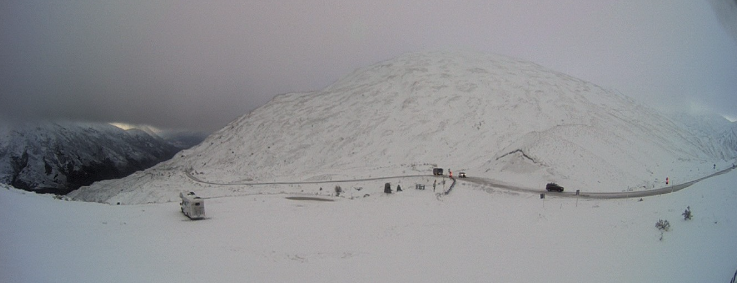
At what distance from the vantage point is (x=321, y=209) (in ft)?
61.3

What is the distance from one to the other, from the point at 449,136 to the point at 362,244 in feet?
134

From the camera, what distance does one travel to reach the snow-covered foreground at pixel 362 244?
658 cm

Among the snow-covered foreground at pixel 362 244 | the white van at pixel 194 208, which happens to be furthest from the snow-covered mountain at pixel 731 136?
the white van at pixel 194 208

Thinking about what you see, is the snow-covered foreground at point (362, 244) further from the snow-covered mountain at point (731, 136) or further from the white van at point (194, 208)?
the snow-covered mountain at point (731, 136)

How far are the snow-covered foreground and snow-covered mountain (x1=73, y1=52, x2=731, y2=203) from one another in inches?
843

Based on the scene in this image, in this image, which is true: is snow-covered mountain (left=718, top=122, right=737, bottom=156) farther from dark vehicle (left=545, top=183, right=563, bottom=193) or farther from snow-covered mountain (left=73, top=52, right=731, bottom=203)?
snow-covered mountain (left=73, top=52, right=731, bottom=203)

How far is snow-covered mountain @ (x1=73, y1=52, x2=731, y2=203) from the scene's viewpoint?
38312 mm

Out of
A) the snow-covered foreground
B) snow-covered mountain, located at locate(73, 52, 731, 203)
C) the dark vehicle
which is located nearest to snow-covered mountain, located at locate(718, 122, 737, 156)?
the snow-covered foreground

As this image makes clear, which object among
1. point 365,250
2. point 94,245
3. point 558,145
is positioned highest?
point 558,145

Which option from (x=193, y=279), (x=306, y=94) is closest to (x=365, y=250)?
(x=193, y=279)

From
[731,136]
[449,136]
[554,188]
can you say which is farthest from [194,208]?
[449,136]

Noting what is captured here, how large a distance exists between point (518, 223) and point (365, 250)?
7432 millimetres

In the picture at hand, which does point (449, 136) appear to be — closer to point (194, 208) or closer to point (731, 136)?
point (194, 208)

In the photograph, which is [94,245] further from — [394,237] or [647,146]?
[647,146]
